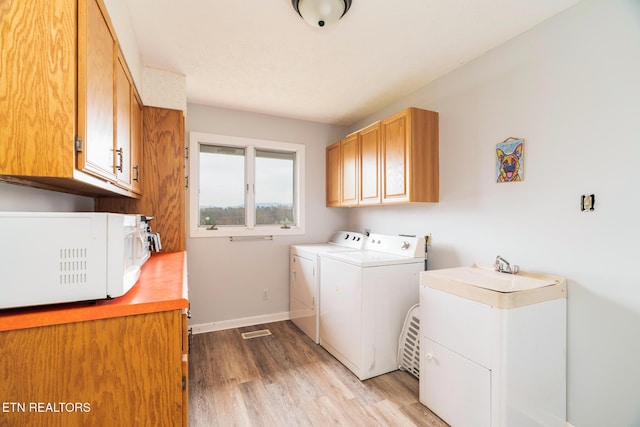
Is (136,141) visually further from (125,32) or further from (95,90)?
(95,90)

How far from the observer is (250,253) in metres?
3.36

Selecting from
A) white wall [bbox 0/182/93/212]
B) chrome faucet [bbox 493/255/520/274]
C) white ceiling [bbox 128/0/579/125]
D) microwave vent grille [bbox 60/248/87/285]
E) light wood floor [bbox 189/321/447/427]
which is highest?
white ceiling [bbox 128/0/579/125]

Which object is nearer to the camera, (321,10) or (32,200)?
(32,200)

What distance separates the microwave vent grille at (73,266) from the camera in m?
0.99

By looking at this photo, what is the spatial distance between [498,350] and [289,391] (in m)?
1.42

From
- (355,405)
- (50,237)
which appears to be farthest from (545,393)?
(50,237)

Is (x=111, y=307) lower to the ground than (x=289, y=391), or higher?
higher

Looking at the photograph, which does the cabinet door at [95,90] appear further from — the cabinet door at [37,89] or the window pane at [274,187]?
the window pane at [274,187]

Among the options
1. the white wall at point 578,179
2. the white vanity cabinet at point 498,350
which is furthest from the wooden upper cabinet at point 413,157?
the white vanity cabinet at point 498,350

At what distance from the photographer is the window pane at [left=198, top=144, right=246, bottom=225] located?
3.23m

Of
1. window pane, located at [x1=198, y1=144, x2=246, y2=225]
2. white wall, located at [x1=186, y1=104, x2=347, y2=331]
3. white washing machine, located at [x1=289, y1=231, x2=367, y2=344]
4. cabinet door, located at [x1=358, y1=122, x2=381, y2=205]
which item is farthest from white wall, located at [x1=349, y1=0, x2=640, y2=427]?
window pane, located at [x1=198, y1=144, x2=246, y2=225]

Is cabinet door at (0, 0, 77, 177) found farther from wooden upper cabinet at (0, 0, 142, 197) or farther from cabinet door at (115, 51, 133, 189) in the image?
cabinet door at (115, 51, 133, 189)

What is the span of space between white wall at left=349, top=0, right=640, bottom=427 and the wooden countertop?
6.71ft

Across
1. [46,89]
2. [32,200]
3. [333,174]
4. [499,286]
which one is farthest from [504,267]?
Answer: [32,200]
